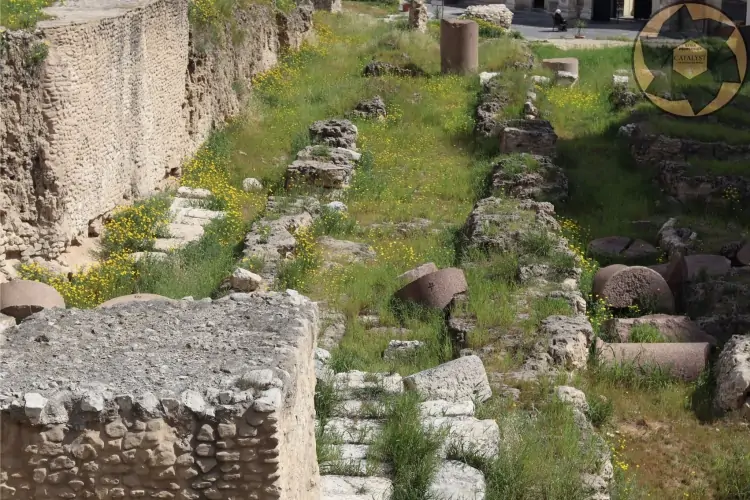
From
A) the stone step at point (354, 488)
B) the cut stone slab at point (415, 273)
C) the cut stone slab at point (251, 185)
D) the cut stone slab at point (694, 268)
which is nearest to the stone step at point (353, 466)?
the stone step at point (354, 488)

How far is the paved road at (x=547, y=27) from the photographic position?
34556 millimetres

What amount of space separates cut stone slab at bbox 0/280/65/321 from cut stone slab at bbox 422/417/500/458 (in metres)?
3.88

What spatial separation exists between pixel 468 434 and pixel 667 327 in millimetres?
3781

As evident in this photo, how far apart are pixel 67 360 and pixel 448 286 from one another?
5690 mm

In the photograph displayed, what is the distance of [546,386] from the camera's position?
9.32m

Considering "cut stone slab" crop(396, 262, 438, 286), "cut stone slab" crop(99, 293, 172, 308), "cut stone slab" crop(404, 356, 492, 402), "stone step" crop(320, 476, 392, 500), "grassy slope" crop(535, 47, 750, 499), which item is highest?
"cut stone slab" crop(99, 293, 172, 308)

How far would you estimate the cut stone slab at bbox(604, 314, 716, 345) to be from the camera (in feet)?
35.9

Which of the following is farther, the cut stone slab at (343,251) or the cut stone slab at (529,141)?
the cut stone slab at (529,141)

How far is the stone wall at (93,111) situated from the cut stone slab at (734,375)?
7.03 metres

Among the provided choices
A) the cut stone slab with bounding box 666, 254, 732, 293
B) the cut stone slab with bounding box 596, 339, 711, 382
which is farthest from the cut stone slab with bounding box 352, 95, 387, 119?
the cut stone slab with bounding box 596, 339, 711, 382

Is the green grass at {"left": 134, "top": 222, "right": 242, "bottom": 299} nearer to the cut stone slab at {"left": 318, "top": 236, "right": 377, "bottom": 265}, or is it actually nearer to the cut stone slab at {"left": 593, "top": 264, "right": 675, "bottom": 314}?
the cut stone slab at {"left": 318, "top": 236, "right": 377, "bottom": 265}

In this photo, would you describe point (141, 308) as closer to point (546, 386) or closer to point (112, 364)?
point (112, 364)

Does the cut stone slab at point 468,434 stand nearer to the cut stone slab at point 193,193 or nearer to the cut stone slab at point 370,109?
the cut stone slab at point 193,193

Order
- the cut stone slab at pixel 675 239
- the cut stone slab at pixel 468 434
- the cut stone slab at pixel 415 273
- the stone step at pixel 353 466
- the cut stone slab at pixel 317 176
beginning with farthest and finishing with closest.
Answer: the cut stone slab at pixel 317 176, the cut stone slab at pixel 675 239, the cut stone slab at pixel 415 273, the cut stone slab at pixel 468 434, the stone step at pixel 353 466
